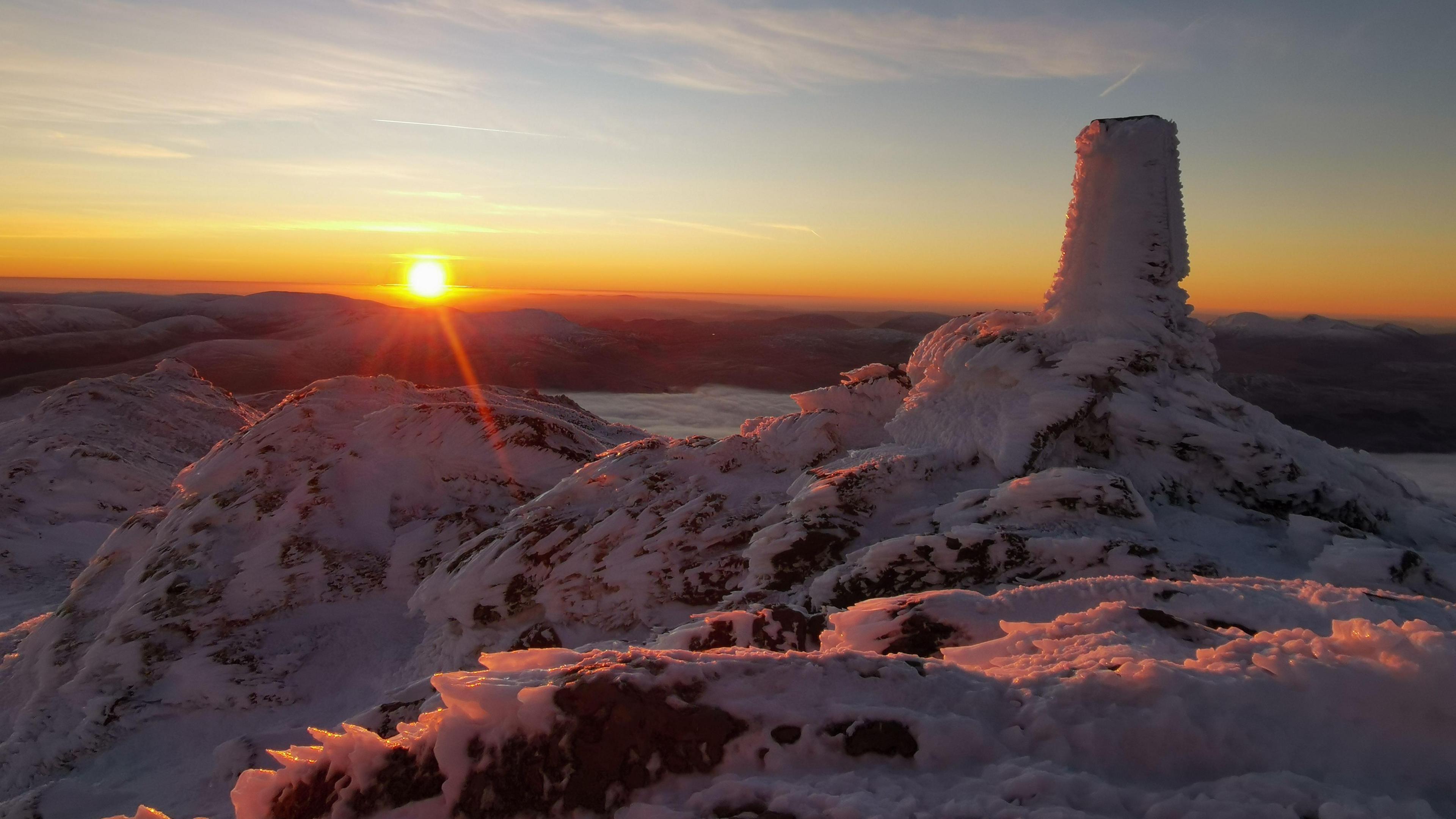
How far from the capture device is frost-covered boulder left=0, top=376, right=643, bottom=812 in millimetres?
13289

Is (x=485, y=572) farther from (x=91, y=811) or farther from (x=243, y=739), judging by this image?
(x=91, y=811)

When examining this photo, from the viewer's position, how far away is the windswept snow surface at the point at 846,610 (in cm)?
484

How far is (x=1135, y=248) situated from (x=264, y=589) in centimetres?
1931

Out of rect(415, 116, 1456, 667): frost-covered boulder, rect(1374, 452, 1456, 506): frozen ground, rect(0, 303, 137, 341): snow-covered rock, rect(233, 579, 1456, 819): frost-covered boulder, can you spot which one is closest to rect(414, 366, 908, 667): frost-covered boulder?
rect(415, 116, 1456, 667): frost-covered boulder

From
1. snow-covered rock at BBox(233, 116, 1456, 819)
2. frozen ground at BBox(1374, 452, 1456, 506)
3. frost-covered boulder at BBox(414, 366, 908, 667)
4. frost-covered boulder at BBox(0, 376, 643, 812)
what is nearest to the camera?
snow-covered rock at BBox(233, 116, 1456, 819)

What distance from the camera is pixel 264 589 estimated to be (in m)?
15.9

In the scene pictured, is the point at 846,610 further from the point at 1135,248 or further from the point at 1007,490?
the point at 1135,248

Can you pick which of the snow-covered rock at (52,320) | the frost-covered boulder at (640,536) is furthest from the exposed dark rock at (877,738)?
the snow-covered rock at (52,320)

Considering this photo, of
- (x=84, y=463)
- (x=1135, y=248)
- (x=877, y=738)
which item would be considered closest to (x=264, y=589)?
(x=877, y=738)

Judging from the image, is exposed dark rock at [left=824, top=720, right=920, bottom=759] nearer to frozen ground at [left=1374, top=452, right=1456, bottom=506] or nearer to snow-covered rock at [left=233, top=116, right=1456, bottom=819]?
snow-covered rock at [left=233, top=116, right=1456, bottom=819]

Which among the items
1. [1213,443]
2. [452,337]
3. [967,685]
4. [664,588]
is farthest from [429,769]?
[452,337]

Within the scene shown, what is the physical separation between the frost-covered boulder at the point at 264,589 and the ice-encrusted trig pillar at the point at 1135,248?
41.3ft

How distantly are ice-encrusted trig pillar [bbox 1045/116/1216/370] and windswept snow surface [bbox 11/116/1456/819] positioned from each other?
68 mm

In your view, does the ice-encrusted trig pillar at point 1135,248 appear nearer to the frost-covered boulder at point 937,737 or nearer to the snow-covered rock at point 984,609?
the snow-covered rock at point 984,609
